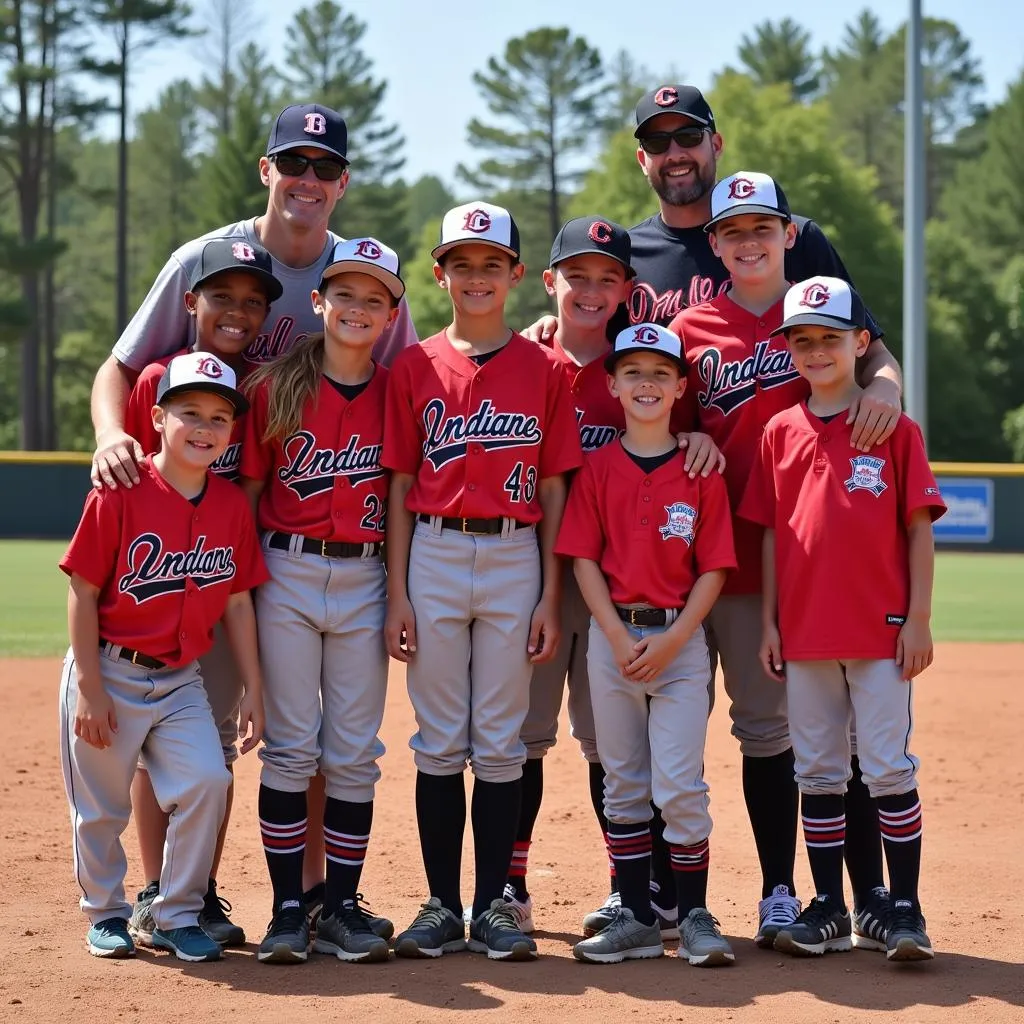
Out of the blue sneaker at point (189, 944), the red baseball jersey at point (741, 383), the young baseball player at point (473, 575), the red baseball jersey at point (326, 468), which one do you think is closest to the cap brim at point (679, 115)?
the red baseball jersey at point (741, 383)

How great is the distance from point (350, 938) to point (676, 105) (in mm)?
2561

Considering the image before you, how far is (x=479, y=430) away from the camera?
378 cm

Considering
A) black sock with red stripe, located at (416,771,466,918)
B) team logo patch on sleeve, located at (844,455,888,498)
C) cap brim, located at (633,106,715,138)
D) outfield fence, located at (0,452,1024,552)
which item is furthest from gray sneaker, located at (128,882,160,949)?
outfield fence, located at (0,452,1024,552)

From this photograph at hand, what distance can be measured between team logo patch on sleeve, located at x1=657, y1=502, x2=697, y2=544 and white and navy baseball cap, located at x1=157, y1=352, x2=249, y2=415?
1165 mm

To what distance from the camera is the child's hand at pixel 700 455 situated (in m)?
3.76

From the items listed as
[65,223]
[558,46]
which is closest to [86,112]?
[558,46]

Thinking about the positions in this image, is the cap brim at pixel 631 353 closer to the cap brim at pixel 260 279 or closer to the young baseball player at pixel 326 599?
the young baseball player at pixel 326 599

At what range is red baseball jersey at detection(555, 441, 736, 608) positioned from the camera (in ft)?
12.2

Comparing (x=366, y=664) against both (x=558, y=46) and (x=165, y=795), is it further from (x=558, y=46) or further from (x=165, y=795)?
(x=558, y=46)

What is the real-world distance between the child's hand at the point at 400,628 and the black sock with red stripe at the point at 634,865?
0.72 meters

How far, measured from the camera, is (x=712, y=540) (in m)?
3.75

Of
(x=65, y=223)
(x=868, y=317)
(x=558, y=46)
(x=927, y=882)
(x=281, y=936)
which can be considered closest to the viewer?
(x=281, y=936)

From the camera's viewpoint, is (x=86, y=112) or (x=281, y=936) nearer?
(x=281, y=936)

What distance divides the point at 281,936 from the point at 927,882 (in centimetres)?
212
